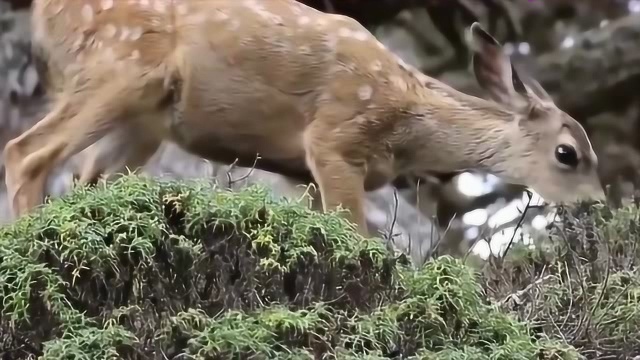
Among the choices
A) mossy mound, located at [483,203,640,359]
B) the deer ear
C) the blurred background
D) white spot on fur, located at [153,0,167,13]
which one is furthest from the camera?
the blurred background

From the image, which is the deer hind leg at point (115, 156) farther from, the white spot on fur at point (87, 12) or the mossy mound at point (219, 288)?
the mossy mound at point (219, 288)

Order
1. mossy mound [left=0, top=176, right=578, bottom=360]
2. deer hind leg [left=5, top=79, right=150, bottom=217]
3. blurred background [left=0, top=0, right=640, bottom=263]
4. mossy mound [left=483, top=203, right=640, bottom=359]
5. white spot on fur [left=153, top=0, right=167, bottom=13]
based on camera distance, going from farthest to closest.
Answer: blurred background [left=0, top=0, right=640, bottom=263] → white spot on fur [left=153, top=0, right=167, bottom=13] → deer hind leg [left=5, top=79, right=150, bottom=217] → mossy mound [left=483, top=203, right=640, bottom=359] → mossy mound [left=0, top=176, right=578, bottom=360]

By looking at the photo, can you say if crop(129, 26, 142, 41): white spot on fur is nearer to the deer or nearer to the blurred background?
the deer

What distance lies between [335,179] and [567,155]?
0.47m

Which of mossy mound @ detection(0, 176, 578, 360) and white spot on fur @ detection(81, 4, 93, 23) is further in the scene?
white spot on fur @ detection(81, 4, 93, 23)

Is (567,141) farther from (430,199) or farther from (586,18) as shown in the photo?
(586,18)

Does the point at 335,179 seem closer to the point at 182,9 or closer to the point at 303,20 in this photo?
the point at 303,20

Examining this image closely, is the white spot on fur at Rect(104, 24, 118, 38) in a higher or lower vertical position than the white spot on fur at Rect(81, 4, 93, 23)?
lower

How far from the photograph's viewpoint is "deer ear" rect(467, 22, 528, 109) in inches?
73.6

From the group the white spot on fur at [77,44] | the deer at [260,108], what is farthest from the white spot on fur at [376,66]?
the white spot on fur at [77,44]

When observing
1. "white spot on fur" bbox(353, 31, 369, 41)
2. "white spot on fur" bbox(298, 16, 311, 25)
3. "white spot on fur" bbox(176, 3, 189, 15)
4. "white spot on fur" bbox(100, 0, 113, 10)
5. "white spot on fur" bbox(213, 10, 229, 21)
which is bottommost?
"white spot on fur" bbox(100, 0, 113, 10)

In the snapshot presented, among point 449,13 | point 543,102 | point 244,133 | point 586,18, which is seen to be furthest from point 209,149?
point 586,18

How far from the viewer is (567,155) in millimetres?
1838

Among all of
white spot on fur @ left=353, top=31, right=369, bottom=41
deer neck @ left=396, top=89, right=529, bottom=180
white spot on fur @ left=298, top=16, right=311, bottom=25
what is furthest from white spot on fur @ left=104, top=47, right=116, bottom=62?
deer neck @ left=396, top=89, right=529, bottom=180
